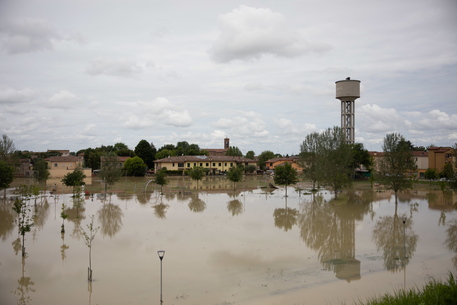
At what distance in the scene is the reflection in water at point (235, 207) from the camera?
29.4m

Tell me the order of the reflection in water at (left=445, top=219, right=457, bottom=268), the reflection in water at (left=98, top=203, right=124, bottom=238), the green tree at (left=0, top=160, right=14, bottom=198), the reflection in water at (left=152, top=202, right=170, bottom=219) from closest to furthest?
the reflection in water at (left=445, top=219, right=457, bottom=268)
the reflection in water at (left=98, top=203, right=124, bottom=238)
the reflection in water at (left=152, top=202, right=170, bottom=219)
the green tree at (left=0, top=160, right=14, bottom=198)

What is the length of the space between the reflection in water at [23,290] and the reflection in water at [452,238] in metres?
16.6

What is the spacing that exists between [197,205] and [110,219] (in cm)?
921

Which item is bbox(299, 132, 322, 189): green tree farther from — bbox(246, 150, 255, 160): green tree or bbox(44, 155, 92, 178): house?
bbox(246, 150, 255, 160): green tree

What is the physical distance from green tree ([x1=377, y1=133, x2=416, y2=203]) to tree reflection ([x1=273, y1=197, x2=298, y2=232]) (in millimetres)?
10646

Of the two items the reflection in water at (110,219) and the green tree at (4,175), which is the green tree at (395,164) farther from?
the green tree at (4,175)

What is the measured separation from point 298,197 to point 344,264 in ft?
83.3

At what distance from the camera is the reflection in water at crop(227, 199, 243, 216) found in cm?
2938

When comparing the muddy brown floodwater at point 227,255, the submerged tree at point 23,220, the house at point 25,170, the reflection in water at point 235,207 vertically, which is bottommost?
the muddy brown floodwater at point 227,255

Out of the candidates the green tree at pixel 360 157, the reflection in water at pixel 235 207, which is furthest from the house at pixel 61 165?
the green tree at pixel 360 157

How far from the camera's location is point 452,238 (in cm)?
2050

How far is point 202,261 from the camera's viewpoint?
15977 mm

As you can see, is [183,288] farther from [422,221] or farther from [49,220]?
[422,221]

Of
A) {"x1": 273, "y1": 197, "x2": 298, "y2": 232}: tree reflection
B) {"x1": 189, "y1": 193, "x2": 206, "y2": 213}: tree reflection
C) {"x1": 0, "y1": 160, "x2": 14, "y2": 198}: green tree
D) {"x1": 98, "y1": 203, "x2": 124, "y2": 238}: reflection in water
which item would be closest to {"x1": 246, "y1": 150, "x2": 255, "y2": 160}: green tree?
{"x1": 189, "y1": 193, "x2": 206, "y2": 213}: tree reflection
